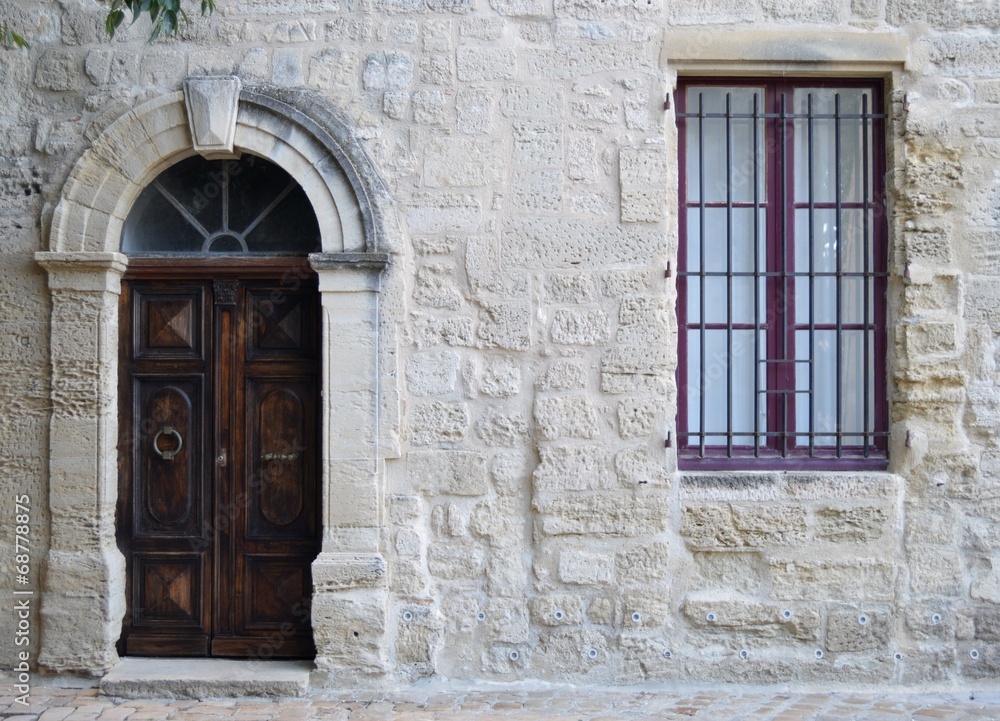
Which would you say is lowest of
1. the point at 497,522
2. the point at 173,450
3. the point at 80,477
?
the point at 497,522

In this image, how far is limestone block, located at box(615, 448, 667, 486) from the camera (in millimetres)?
4629

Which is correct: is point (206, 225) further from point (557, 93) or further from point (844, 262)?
point (844, 262)

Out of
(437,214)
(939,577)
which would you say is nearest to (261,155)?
(437,214)

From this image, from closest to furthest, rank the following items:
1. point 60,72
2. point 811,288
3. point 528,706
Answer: point 528,706 < point 60,72 < point 811,288

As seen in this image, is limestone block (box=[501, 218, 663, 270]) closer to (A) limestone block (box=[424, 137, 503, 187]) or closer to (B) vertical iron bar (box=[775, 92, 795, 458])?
(A) limestone block (box=[424, 137, 503, 187])

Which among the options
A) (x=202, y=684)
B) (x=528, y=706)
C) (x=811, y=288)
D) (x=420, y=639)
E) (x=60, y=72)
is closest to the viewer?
(x=528, y=706)

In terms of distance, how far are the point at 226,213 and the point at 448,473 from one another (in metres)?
1.77

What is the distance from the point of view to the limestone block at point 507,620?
15.1ft

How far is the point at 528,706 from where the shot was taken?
14.3 ft

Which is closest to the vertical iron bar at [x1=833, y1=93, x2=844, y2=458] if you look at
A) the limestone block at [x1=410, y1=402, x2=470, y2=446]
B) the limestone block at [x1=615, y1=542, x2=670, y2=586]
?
the limestone block at [x1=615, y1=542, x2=670, y2=586]

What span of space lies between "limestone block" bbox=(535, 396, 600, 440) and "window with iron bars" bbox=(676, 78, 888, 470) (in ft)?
1.74

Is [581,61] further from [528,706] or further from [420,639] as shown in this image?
[528,706]

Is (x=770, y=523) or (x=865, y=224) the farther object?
(x=865, y=224)

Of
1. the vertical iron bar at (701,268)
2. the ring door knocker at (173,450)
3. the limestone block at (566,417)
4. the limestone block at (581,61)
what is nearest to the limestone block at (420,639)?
the limestone block at (566,417)
